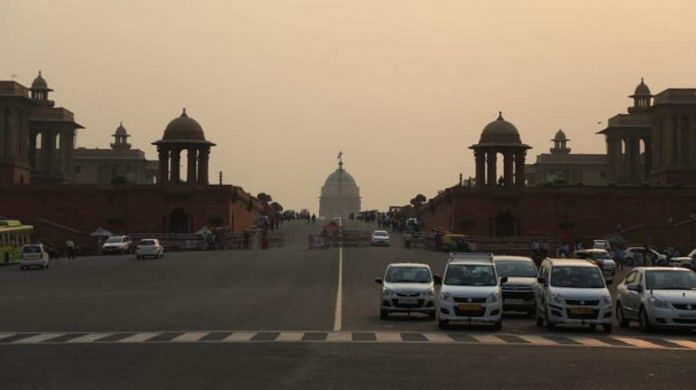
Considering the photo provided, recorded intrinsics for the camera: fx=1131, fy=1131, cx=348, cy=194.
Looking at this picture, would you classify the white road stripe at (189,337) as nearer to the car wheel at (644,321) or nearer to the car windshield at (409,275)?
the car windshield at (409,275)

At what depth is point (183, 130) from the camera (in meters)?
96.6

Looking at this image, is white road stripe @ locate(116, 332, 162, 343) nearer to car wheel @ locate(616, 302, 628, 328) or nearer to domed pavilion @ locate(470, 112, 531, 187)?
car wheel @ locate(616, 302, 628, 328)

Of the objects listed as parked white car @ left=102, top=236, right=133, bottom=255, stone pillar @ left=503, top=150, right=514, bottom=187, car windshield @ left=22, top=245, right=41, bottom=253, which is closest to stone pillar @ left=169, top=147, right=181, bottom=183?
parked white car @ left=102, top=236, right=133, bottom=255

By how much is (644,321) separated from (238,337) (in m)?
9.67

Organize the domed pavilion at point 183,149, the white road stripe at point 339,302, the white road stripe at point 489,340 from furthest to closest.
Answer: the domed pavilion at point 183,149
the white road stripe at point 339,302
the white road stripe at point 489,340

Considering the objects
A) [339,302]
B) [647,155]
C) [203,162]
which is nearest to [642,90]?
[647,155]

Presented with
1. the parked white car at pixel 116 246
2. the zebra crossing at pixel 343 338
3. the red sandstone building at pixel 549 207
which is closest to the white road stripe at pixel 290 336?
the zebra crossing at pixel 343 338

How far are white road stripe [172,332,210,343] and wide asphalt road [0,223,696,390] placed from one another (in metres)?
0.02

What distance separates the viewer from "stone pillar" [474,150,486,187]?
97.8m

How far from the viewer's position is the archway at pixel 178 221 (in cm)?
9288

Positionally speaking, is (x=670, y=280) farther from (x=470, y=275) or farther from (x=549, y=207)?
(x=549, y=207)

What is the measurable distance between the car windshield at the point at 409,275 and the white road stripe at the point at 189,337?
776 cm

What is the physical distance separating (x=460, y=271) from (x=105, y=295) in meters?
16.0

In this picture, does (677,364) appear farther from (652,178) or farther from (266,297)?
(652,178)
